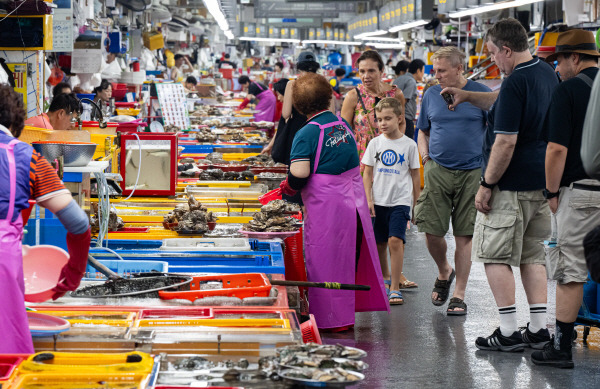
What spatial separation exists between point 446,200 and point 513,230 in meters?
1.30

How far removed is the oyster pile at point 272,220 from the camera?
5.53 metres

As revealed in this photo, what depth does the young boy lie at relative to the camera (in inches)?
269

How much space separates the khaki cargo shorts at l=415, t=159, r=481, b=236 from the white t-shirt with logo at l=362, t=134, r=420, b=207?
23 centimetres

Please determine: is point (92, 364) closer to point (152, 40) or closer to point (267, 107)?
point (267, 107)

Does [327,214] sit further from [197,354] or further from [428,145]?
[197,354]

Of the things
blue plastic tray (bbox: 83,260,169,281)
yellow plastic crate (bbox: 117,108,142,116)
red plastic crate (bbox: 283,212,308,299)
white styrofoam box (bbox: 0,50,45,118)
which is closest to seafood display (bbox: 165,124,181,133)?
yellow plastic crate (bbox: 117,108,142,116)

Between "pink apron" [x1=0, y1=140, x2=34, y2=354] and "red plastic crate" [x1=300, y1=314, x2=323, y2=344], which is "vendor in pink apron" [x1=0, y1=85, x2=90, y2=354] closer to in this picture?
"pink apron" [x1=0, y1=140, x2=34, y2=354]

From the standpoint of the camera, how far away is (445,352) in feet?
18.1

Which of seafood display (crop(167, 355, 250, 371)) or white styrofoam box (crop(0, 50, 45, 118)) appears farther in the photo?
white styrofoam box (crop(0, 50, 45, 118))

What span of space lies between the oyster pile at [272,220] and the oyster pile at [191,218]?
10.5 inches

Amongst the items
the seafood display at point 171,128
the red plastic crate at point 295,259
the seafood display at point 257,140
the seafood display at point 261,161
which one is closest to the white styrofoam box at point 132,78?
the seafood display at point 171,128

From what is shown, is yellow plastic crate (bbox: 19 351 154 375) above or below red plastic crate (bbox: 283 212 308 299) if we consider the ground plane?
above

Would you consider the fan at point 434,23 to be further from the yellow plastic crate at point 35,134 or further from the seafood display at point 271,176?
the yellow plastic crate at point 35,134

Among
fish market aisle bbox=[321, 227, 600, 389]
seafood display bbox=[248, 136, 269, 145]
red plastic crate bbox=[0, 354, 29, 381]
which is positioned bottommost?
fish market aisle bbox=[321, 227, 600, 389]
